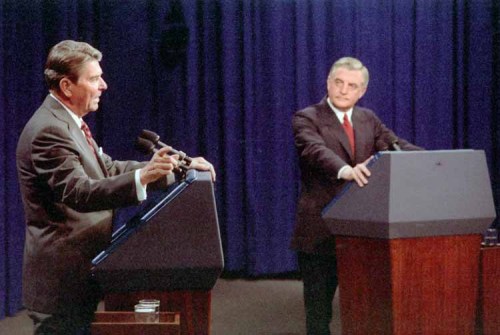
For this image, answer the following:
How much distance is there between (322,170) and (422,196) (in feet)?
2.52

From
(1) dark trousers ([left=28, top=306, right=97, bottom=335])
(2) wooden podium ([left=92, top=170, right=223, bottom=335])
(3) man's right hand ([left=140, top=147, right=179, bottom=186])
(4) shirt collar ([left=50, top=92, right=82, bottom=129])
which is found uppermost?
(4) shirt collar ([left=50, top=92, right=82, bottom=129])

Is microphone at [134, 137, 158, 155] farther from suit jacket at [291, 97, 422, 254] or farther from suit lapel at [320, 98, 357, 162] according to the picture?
suit lapel at [320, 98, 357, 162]

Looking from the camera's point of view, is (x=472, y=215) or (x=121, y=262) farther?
(x=472, y=215)

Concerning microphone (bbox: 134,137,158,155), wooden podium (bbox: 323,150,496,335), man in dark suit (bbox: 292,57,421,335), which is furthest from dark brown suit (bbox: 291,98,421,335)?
microphone (bbox: 134,137,158,155)

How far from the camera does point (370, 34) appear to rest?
220 inches

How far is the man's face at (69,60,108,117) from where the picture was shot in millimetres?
2189

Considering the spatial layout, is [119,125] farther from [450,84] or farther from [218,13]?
[450,84]

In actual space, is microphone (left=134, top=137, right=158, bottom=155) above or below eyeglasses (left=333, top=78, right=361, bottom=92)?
below

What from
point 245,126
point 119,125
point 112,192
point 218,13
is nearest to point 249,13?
point 218,13

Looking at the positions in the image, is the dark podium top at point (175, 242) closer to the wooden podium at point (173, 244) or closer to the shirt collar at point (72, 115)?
the wooden podium at point (173, 244)

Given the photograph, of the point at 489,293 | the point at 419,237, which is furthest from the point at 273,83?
the point at 419,237

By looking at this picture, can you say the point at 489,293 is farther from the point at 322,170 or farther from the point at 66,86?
the point at 66,86

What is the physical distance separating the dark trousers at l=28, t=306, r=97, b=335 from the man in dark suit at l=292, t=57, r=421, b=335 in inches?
52.2

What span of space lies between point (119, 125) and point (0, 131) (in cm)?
111
